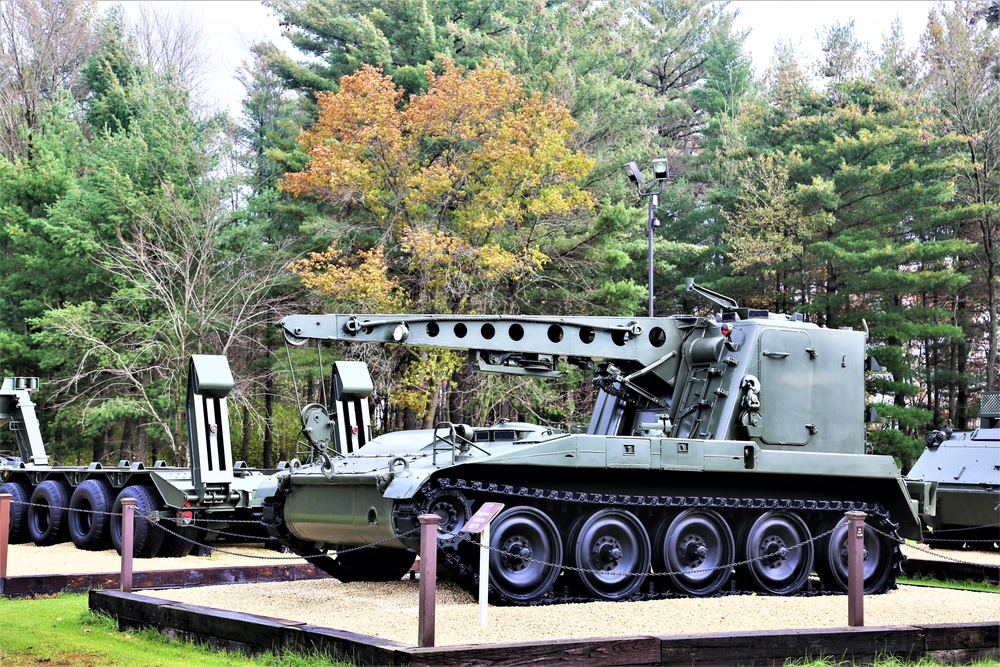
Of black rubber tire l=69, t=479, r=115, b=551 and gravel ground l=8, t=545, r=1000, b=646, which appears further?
black rubber tire l=69, t=479, r=115, b=551

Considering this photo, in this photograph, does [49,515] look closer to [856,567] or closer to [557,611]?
[557,611]

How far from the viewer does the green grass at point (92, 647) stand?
8656mm

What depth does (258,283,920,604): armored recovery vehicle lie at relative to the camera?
10805 mm

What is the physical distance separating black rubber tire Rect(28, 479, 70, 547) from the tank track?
10.5 m

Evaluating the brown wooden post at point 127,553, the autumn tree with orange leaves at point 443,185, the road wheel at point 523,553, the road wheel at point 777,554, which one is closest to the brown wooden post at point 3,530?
the brown wooden post at point 127,553

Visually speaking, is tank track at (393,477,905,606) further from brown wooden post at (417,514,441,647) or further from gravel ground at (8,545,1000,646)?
brown wooden post at (417,514,441,647)

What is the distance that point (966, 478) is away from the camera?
18.5 metres

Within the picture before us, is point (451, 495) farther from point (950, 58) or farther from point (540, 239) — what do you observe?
point (950, 58)

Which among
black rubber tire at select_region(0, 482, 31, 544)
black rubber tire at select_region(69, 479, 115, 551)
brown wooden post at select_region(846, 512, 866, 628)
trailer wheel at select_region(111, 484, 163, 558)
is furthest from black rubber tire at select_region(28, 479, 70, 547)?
brown wooden post at select_region(846, 512, 866, 628)

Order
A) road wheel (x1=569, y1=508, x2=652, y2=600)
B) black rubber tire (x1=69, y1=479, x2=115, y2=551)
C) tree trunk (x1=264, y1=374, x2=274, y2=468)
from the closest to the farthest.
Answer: road wheel (x1=569, y1=508, x2=652, y2=600)
black rubber tire (x1=69, y1=479, x2=115, y2=551)
tree trunk (x1=264, y1=374, x2=274, y2=468)

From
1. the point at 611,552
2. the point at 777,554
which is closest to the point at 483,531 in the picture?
the point at 611,552

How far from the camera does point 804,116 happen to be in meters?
34.4

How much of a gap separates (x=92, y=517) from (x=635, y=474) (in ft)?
33.0

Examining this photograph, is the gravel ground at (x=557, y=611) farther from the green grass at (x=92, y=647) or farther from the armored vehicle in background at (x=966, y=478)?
the armored vehicle in background at (x=966, y=478)
